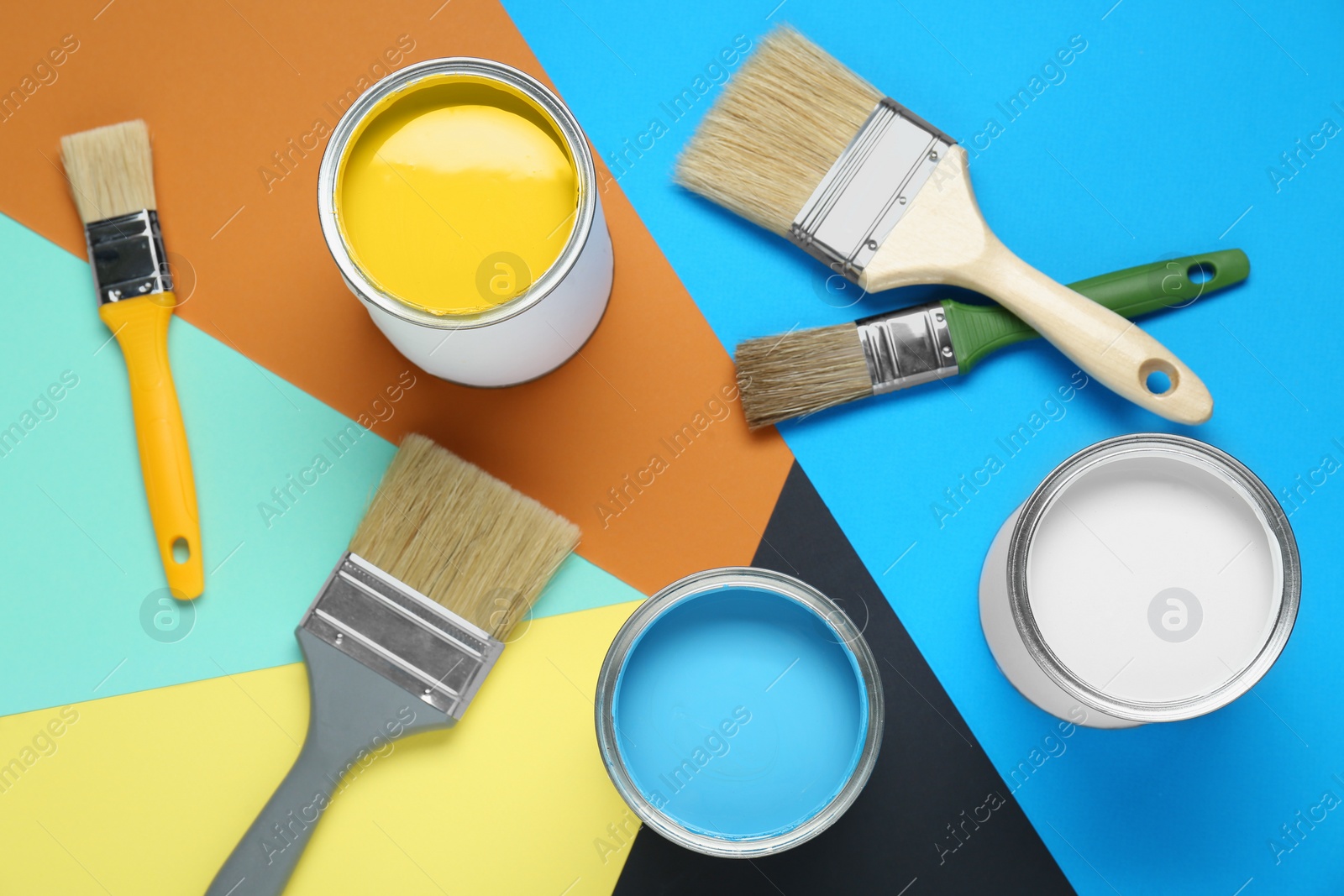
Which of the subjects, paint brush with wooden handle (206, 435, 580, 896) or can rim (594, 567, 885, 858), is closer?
can rim (594, 567, 885, 858)

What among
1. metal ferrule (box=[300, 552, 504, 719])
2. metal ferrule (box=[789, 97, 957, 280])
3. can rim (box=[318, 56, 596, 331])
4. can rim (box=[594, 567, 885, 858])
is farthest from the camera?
metal ferrule (box=[789, 97, 957, 280])

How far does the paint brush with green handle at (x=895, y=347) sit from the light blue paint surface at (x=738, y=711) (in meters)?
0.51

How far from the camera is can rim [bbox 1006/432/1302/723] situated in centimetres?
186

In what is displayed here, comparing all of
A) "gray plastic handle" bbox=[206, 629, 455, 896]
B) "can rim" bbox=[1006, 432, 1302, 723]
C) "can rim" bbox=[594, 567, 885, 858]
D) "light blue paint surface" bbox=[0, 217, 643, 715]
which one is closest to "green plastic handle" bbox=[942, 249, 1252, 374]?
"can rim" bbox=[1006, 432, 1302, 723]

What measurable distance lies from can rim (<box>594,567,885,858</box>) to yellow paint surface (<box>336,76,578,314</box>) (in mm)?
705

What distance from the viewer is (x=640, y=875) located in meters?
2.21

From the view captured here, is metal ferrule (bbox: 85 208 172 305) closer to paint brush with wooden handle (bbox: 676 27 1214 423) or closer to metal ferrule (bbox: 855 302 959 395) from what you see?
paint brush with wooden handle (bbox: 676 27 1214 423)

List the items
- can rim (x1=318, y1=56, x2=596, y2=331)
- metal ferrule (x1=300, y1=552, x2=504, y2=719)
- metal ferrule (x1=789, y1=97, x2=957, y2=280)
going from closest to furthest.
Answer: can rim (x1=318, y1=56, x2=596, y2=331) < metal ferrule (x1=300, y1=552, x2=504, y2=719) < metal ferrule (x1=789, y1=97, x2=957, y2=280)

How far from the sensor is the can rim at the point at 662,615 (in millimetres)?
1836

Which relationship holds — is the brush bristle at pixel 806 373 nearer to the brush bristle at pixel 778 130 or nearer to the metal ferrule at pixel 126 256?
the brush bristle at pixel 778 130

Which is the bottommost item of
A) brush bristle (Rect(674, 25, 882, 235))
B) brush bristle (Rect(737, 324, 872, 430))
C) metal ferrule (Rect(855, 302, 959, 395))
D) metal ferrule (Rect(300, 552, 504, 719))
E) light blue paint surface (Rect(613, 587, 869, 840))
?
metal ferrule (Rect(300, 552, 504, 719))

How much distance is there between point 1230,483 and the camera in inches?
76.3

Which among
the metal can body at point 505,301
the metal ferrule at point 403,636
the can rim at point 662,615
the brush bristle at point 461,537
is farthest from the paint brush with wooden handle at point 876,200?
the metal ferrule at point 403,636

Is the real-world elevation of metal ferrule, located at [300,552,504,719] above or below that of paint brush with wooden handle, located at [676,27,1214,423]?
below
